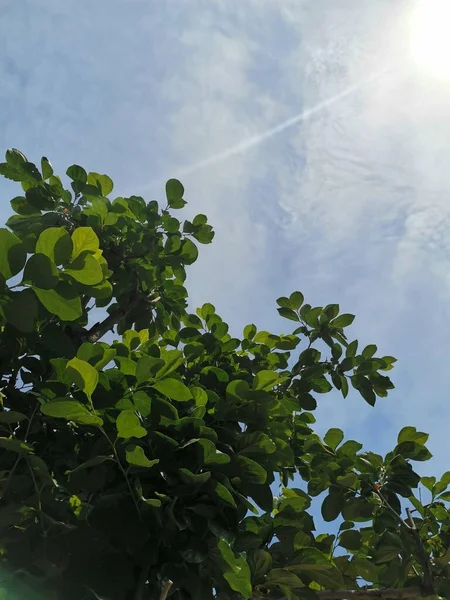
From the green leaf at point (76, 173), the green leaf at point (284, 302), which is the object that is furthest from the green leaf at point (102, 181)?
the green leaf at point (284, 302)

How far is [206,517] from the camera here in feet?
5.82

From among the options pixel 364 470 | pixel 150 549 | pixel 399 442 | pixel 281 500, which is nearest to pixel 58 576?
pixel 150 549

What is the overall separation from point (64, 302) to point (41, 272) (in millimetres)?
119

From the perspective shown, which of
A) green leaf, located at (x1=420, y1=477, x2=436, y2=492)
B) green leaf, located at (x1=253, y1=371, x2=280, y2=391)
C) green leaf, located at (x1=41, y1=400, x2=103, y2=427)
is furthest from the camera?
green leaf, located at (x1=420, y1=477, x2=436, y2=492)

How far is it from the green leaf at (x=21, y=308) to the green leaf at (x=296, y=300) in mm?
2074

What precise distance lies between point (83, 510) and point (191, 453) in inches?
17.6

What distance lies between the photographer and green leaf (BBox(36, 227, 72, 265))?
163cm

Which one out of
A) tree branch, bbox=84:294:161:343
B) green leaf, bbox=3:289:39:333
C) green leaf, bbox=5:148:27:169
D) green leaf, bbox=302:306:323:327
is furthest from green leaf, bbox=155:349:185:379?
green leaf, bbox=5:148:27:169

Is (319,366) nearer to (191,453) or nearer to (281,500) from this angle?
(281,500)

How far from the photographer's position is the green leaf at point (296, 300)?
11.3ft

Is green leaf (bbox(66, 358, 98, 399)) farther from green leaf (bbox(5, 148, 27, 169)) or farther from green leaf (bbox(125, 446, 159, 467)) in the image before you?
green leaf (bbox(5, 148, 27, 169))

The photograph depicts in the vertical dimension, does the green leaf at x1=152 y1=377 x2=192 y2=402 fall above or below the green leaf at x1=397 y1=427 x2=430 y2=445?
below

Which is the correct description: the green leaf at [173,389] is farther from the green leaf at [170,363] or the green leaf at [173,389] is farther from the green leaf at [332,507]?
the green leaf at [332,507]

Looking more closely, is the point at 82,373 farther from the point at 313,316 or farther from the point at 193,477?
the point at 313,316
